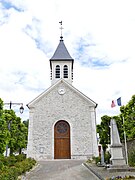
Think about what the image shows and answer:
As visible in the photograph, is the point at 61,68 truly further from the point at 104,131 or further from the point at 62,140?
the point at 104,131

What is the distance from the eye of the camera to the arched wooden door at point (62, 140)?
73.7 feet

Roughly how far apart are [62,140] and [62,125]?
1429mm

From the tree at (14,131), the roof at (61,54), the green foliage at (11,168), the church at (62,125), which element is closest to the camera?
the green foliage at (11,168)

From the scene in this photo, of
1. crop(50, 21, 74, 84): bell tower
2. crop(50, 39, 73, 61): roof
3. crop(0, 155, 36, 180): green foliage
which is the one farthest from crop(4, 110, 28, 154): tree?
crop(50, 39, 73, 61): roof

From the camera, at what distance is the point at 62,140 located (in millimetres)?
22828

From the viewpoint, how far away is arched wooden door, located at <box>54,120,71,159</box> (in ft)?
73.7

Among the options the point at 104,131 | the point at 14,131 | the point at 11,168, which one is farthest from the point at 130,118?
the point at 14,131

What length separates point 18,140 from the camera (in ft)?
73.2

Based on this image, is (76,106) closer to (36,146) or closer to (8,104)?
(36,146)

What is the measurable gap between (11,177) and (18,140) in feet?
45.3

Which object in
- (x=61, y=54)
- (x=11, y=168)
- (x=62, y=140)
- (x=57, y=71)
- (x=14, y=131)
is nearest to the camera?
(x=11, y=168)

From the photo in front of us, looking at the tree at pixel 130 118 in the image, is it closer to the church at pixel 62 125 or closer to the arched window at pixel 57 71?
the church at pixel 62 125

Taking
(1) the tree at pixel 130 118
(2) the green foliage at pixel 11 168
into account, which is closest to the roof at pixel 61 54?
(2) the green foliage at pixel 11 168

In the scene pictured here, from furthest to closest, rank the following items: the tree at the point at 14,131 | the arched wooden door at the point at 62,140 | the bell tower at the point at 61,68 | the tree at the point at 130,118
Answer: the bell tower at the point at 61,68, the arched wooden door at the point at 62,140, the tree at the point at 14,131, the tree at the point at 130,118
